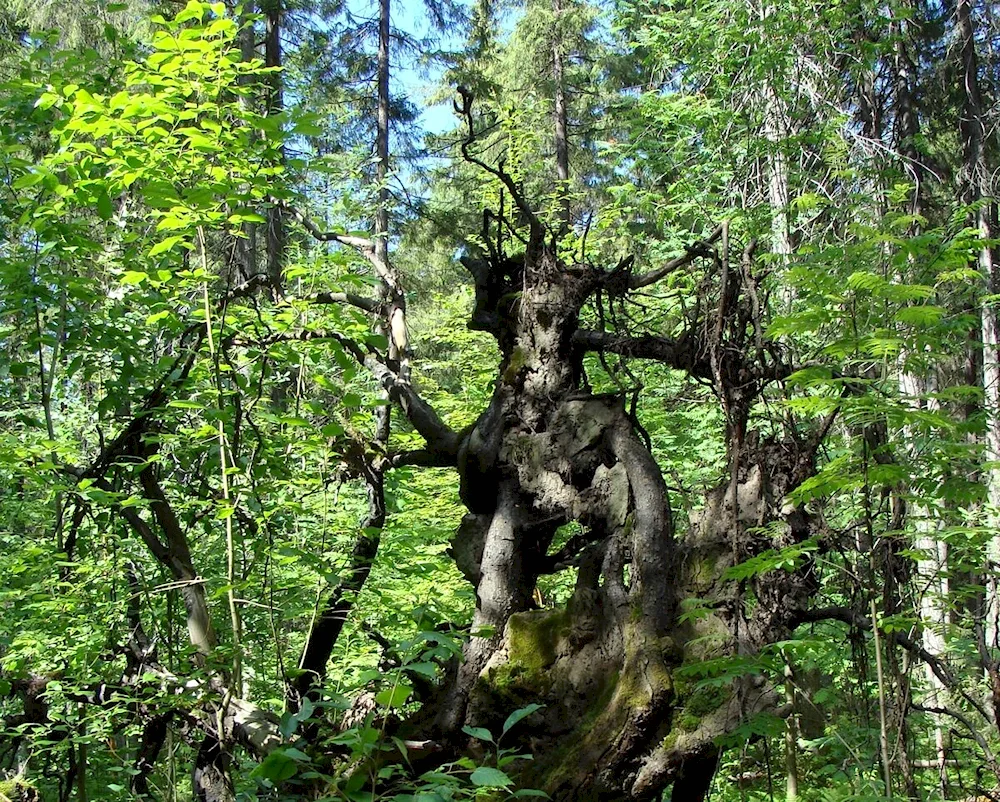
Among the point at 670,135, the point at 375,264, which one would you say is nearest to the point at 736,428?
the point at 375,264

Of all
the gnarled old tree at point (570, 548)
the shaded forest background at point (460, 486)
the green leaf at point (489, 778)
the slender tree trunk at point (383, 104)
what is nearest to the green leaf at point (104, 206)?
the shaded forest background at point (460, 486)

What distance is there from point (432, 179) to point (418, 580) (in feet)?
34.5

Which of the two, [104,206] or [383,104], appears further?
[383,104]

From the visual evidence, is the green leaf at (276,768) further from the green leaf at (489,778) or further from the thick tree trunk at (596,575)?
the thick tree trunk at (596,575)

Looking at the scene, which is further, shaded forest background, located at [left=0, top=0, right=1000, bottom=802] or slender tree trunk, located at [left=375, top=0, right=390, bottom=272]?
slender tree trunk, located at [left=375, top=0, right=390, bottom=272]

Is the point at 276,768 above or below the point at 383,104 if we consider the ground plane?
below

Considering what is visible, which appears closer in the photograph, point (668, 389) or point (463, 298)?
point (668, 389)

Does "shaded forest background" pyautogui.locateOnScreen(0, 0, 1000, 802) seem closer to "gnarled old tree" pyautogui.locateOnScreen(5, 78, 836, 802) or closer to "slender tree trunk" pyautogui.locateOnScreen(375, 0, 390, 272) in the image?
"gnarled old tree" pyautogui.locateOnScreen(5, 78, 836, 802)

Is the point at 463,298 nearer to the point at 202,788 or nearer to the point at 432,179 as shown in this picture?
the point at 202,788

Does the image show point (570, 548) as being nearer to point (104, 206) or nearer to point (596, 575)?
point (596, 575)

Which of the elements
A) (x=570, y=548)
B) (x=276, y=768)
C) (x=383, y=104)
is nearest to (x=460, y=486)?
(x=570, y=548)

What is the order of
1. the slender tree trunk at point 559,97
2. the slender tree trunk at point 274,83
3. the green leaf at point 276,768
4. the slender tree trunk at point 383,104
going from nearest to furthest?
the green leaf at point 276,768 → the slender tree trunk at point 274,83 → the slender tree trunk at point 383,104 → the slender tree trunk at point 559,97

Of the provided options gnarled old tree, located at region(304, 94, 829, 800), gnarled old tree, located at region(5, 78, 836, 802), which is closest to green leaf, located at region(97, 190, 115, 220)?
gnarled old tree, located at region(5, 78, 836, 802)

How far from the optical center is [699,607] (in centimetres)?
315
